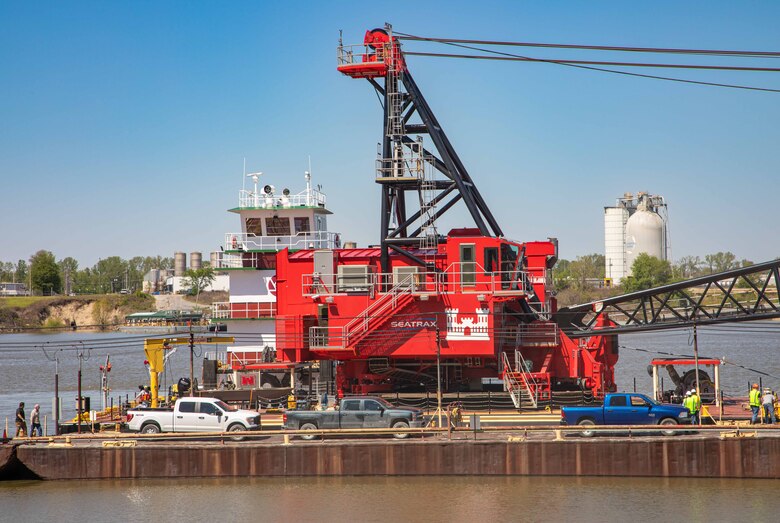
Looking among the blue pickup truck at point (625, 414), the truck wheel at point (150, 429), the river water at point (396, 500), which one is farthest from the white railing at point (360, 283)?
the river water at point (396, 500)

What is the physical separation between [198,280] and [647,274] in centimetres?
8903

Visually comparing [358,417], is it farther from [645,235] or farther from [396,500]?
[645,235]

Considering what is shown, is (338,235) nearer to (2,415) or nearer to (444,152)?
(444,152)

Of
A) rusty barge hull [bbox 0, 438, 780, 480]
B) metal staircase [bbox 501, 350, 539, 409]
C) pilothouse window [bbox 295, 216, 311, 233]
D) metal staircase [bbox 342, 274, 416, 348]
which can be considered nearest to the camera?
rusty barge hull [bbox 0, 438, 780, 480]

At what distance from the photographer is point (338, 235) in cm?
5041

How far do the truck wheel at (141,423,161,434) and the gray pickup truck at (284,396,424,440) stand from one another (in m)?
5.21

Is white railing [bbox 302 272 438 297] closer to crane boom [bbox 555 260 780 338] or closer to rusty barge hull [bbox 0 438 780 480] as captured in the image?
crane boom [bbox 555 260 780 338]

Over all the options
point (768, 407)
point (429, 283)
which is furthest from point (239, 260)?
point (768, 407)

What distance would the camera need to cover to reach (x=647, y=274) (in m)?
166

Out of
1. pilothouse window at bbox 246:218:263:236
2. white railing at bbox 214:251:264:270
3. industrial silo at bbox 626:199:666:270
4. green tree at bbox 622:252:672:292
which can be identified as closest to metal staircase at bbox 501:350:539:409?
white railing at bbox 214:251:264:270

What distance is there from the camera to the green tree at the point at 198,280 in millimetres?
187375

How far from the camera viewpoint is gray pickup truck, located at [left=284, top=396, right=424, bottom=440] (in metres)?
34.6

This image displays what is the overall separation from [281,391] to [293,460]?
310 inches

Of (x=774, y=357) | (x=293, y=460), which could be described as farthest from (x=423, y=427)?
(x=774, y=357)
